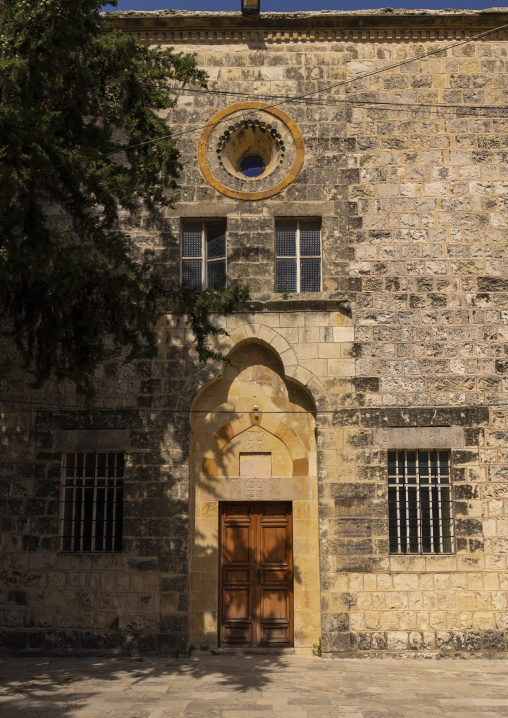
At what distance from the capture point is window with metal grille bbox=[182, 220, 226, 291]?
1207 cm

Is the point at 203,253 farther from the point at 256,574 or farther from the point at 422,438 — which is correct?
the point at 256,574

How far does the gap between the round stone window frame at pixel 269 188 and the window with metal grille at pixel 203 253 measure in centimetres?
55

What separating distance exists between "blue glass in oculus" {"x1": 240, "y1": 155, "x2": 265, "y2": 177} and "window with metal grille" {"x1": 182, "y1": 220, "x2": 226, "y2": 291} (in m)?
1.00

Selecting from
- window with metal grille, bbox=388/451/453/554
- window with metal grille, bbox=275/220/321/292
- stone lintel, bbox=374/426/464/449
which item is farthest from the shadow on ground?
window with metal grille, bbox=275/220/321/292

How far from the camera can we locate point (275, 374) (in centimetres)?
→ 1193

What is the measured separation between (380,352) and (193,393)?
9.28 ft

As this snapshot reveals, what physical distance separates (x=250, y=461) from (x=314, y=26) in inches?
270

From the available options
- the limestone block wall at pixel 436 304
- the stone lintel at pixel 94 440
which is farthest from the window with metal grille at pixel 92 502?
the limestone block wall at pixel 436 304

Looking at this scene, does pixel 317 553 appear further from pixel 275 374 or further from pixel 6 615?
pixel 6 615

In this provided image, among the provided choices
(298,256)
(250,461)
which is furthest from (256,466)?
(298,256)

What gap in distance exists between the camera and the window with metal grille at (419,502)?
36.7 feet

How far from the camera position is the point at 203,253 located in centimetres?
1212

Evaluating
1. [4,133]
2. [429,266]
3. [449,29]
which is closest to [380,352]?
[429,266]

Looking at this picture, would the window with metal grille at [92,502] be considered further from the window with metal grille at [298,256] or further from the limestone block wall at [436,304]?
the window with metal grille at [298,256]
